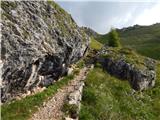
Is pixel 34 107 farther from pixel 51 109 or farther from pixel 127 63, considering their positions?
pixel 127 63

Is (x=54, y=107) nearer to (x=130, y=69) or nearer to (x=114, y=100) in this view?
(x=114, y=100)

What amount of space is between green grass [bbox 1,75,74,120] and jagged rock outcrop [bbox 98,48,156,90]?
20.1m

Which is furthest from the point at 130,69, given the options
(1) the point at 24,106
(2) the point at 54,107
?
(1) the point at 24,106

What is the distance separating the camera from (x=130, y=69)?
60688 mm

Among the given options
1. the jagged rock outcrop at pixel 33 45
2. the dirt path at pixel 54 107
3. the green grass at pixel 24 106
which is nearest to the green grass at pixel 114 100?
the dirt path at pixel 54 107

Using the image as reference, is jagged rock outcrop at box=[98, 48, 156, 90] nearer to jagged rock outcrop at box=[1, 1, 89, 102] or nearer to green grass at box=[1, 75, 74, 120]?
jagged rock outcrop at box=[1, 1, 89, 102]

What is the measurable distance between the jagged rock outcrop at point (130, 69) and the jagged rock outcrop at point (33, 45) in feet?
42.7

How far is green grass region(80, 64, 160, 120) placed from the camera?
140ft

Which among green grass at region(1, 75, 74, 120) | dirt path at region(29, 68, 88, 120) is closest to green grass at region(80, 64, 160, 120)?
dirt path at region(29, 68, 88, 120)

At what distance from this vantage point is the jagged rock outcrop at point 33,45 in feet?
112

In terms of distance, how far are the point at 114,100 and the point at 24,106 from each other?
16126mm

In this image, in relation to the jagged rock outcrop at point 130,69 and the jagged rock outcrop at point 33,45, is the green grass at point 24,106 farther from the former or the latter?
the jagged rock outcrop at point 130,69

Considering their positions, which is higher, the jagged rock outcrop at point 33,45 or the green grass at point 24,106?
the jagged rock outcrop at point 33,45

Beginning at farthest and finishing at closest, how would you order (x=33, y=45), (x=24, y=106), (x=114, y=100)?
(x=114, y=100) → (x=33, y=45) → (x=24, y=106)
